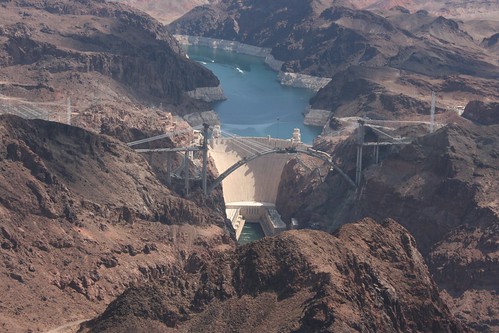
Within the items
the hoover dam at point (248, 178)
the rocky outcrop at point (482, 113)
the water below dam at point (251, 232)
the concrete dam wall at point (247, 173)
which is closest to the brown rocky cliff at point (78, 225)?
the water below dam at point (251, 232)

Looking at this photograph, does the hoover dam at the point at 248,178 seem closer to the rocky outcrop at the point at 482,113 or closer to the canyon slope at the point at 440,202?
the canyon slope at the point at 440,202

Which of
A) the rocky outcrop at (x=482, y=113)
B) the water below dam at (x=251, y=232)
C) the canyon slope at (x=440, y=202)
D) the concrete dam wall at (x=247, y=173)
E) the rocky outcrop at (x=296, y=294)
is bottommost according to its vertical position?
the water below dam at (x=251, y=232)

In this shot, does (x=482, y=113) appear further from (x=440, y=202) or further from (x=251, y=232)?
(x=440, y=202)

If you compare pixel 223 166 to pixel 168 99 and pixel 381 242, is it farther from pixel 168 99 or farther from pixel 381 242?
pixel 381 242

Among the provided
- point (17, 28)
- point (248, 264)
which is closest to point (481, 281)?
point (248, 264)

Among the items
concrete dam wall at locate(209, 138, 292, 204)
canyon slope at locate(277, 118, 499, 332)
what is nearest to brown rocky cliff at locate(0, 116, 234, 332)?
canyon slope at locate(277, 118, 499, 332)

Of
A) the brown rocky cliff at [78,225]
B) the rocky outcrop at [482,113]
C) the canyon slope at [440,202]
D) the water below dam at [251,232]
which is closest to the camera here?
the brown rocky cliff at [78,225]

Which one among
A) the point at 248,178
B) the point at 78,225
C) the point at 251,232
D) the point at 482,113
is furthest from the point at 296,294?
the point at 482,113
